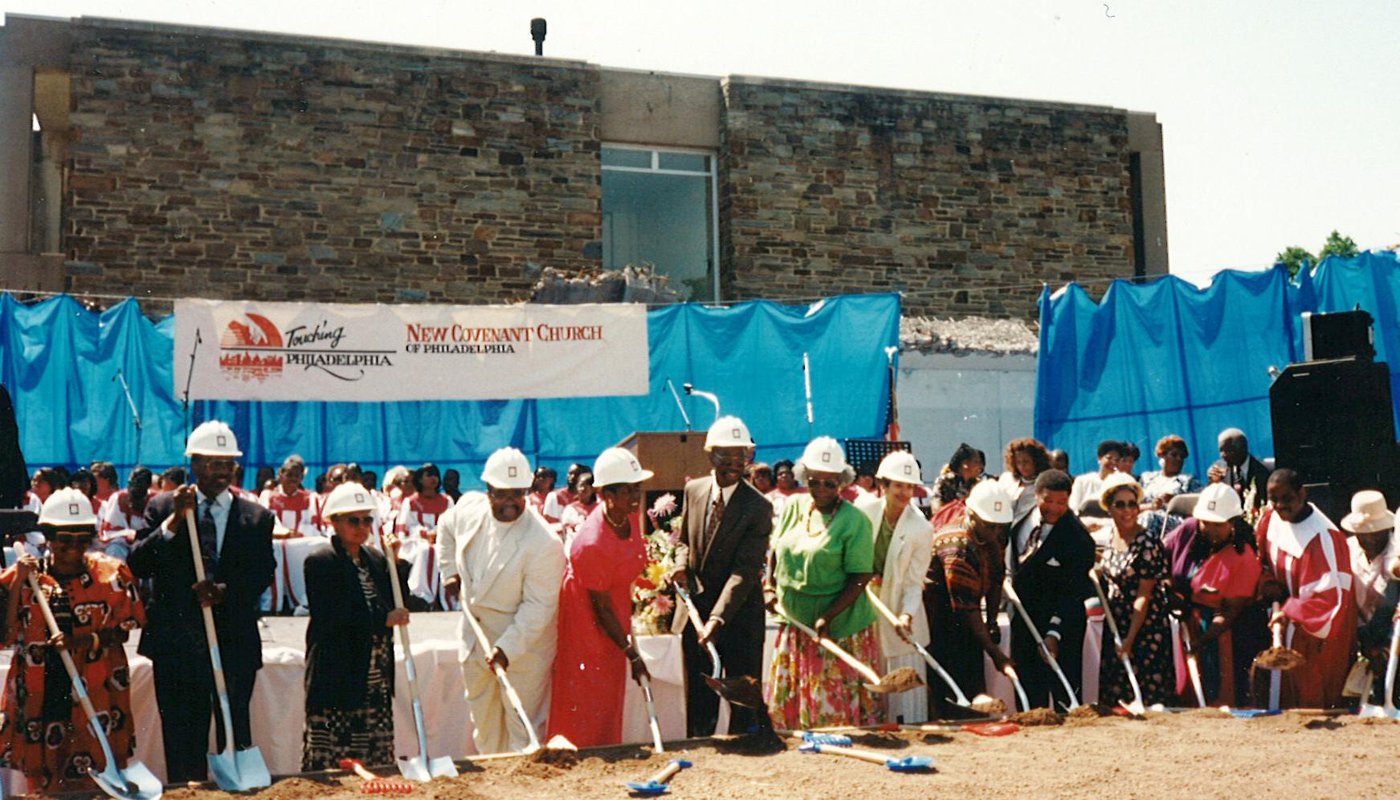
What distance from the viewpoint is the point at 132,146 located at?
18.5 m

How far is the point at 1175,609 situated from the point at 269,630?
677 cm

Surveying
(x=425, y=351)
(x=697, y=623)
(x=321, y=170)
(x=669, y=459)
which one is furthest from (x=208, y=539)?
(x=321, y=170)

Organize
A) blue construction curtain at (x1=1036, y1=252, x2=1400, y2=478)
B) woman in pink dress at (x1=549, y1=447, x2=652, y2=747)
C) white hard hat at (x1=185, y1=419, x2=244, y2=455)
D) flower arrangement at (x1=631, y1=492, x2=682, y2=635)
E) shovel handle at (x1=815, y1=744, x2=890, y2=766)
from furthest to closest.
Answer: blue construction curtain at (x1=1036, y1=252, x2=1400, y2=478) < flower arrangement at (x1=631, y1=492, x2=682, y2=635) < woman in pink dress at (x1=549, y1=447, x2=652, y2=747) < white hard hat at (x1=185, y1=419, x2=244, y2=455) < shovel handle at (x1=815, y1=744, x2=890, y2=766)

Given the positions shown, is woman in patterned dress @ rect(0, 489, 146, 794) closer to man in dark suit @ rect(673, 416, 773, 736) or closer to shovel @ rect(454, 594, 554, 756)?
shovel @ rect(454, 594, 554, 756)

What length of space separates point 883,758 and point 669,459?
5091mm

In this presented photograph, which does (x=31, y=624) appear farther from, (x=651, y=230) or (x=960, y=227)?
(x=960, y=227)

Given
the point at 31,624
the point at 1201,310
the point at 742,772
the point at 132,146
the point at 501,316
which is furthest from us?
the point at 132,146

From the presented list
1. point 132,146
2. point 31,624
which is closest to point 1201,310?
point 31,624

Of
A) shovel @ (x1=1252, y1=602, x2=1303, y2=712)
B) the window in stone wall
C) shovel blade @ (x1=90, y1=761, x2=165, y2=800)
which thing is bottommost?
shovel blade @ (x1=90, y1=761, x2=165, y2=800)

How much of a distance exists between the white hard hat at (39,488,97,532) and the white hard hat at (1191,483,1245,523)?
5611 millimetres

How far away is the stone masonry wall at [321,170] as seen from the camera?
1844 cm

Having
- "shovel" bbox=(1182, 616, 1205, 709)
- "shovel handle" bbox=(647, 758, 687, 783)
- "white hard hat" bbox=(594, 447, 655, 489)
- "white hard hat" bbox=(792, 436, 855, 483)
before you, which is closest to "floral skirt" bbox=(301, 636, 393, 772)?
"white hard hat" bbox=(594, 447, 655, 489)

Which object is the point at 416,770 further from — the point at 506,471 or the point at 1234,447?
the point at 1234,447

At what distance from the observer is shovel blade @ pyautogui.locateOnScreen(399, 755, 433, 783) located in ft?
18.5
